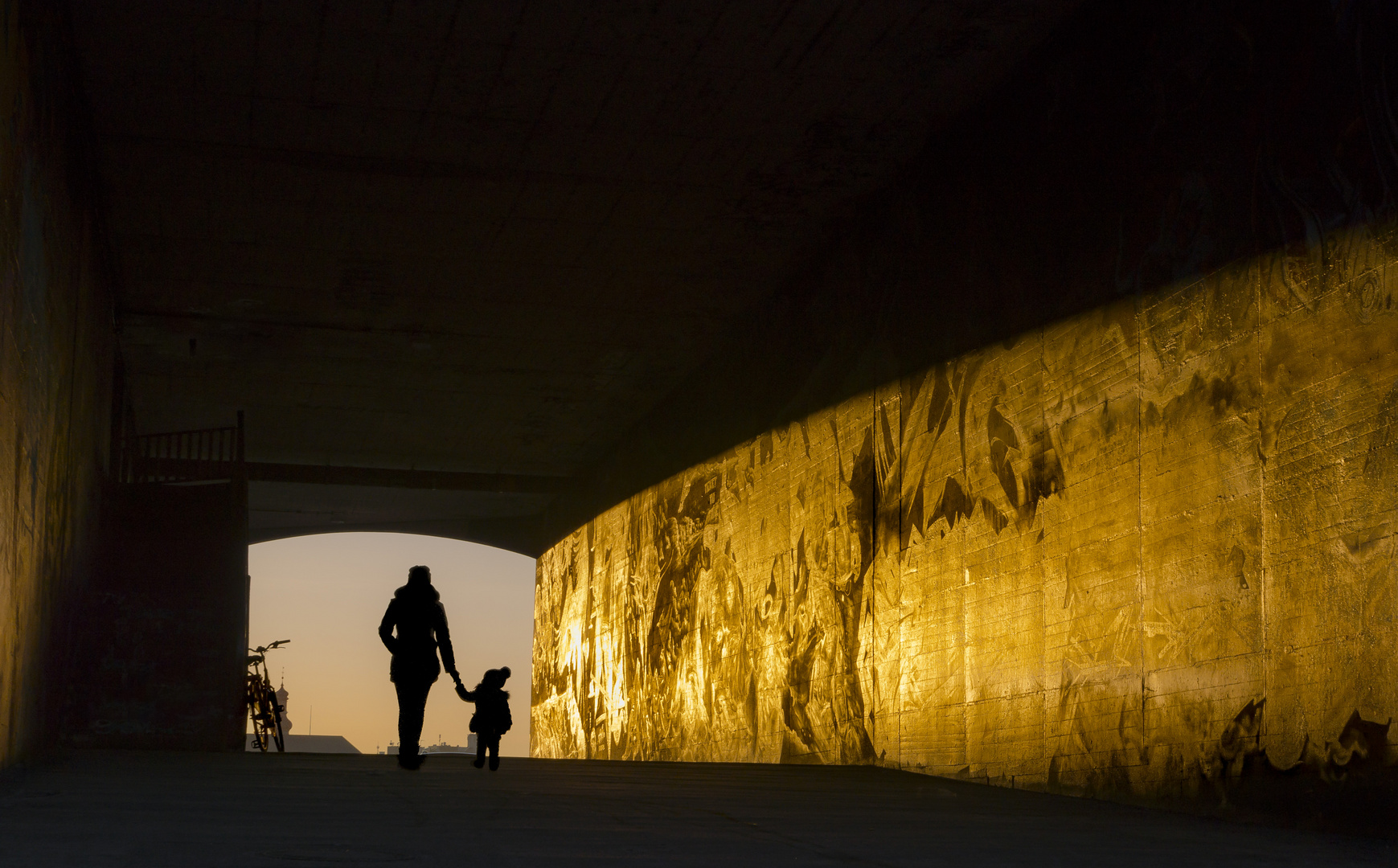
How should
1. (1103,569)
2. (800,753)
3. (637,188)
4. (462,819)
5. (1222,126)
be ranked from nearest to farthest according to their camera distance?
(462,819), (1222,126), (1103,569), (637,188), (800,753)

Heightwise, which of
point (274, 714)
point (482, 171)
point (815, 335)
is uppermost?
point (482, 171)

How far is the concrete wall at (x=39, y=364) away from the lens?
763 cm

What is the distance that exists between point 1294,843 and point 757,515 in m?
9.28

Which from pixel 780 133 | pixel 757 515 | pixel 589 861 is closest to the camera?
pixel 589 861

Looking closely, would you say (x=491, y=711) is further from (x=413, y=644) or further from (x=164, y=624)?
(x=164, y=624)

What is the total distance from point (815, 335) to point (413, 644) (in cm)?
648

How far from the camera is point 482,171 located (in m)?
12.1

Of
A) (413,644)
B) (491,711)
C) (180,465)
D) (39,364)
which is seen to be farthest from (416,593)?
(180,465)

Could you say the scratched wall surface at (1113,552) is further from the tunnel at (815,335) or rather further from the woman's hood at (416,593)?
the woman's hood at (416,593)

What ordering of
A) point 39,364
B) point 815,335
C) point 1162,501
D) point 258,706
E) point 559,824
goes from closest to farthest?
point 559,824
point 1162,501
point 39,364
point 815,335
point 258,706

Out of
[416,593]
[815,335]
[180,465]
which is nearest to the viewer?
[416,593]

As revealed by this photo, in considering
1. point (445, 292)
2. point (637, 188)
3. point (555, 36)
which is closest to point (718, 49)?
point (555, 36)

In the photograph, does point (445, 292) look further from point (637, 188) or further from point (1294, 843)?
point (1294, 843)

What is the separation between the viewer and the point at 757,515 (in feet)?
49.4
